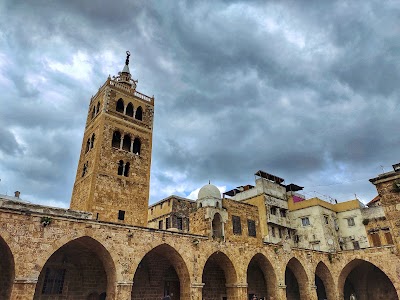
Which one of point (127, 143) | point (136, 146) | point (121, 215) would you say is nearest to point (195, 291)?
point (121, 215)

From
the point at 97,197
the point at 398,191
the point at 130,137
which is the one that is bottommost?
the point at 398,191

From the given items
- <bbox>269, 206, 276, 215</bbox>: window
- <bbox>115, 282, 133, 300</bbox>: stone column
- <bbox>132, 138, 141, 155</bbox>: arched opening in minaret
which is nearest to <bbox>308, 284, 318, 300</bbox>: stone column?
<bbox>269, 206, 276, 215</bbox>: window

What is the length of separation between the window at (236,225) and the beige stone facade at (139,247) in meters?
0.09

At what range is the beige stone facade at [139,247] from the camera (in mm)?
13414

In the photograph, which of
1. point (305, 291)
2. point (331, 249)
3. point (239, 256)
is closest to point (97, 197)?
point (239, 256)

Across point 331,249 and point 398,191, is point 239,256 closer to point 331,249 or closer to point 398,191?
point 398,191

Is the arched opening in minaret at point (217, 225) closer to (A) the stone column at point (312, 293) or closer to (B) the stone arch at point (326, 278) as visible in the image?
(A) the stone column at point (312, 293)

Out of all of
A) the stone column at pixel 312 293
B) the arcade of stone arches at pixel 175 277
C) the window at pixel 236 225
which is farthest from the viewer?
the window at pixel 236 225

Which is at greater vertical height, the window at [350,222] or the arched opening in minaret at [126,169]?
the arched opening in minaret at [126,169]

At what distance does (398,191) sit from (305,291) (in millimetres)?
11835

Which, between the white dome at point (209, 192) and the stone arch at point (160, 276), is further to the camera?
the white dome at point (209, 192)

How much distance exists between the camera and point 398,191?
15789 mm

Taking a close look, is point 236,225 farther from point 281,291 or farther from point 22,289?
point 22,289

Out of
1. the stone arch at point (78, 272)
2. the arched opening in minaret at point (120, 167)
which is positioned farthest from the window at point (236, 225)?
the stone arch at point (78, 272)
